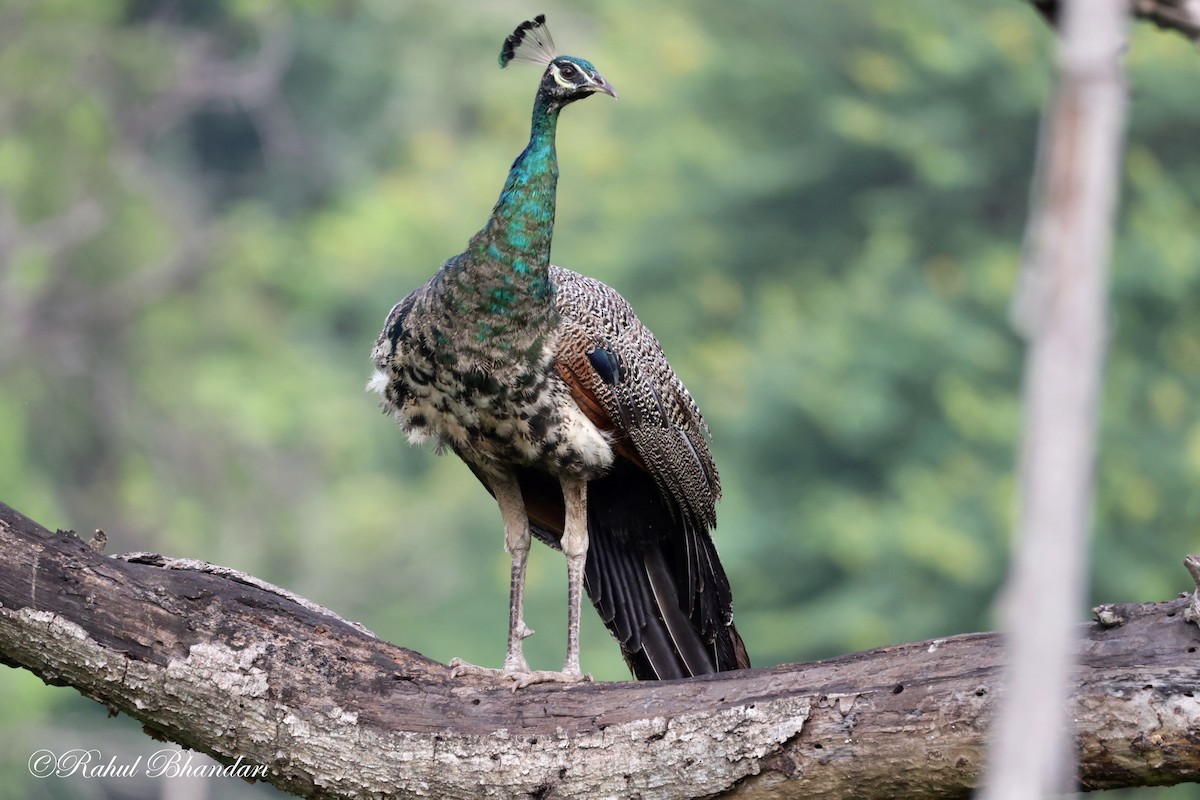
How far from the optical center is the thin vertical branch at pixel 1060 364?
1.55 metres

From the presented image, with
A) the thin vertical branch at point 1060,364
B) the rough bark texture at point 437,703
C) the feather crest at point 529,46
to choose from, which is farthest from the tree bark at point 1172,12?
the feather crest at point 529,46

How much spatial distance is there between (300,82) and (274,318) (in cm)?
647

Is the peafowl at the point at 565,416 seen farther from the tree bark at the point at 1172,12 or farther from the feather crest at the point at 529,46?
the tree bark at the point at 1172,12

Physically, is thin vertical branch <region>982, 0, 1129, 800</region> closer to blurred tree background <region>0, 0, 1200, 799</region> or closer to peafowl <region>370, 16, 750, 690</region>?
peafowl <region>370, 16, 750, 690</region>

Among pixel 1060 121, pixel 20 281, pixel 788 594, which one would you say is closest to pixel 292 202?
pixel 20 281

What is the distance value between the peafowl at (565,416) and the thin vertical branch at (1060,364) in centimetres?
331

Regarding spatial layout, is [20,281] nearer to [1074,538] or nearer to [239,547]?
[239,547]

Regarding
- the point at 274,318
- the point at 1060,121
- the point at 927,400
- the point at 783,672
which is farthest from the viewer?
the point at 274,318

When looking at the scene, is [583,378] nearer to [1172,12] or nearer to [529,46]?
[529,46]

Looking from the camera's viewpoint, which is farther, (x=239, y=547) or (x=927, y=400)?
(x=239, y=547)

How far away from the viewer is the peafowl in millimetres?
5254

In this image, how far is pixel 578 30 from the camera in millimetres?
31953

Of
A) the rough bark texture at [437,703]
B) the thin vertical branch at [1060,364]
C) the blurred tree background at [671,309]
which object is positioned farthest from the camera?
the blurred tree background at [671,309]

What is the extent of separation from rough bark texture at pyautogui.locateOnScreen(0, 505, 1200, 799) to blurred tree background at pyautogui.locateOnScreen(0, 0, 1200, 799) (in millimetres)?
11349
